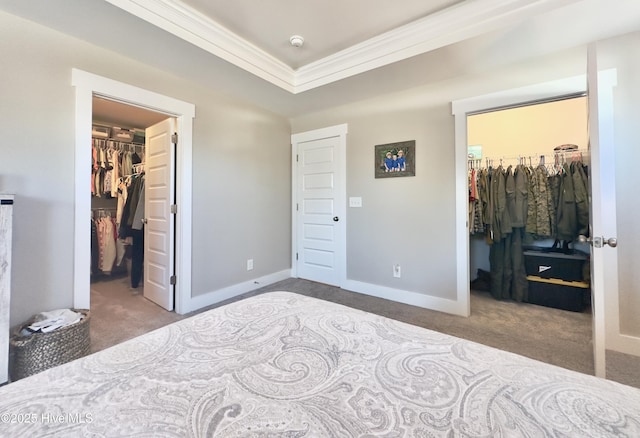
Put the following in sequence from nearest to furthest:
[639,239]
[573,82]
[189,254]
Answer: [639,239] → [573,82] → [189,254]

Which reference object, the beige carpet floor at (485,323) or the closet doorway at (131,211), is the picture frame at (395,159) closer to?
the beige carpet floor at (485,323)

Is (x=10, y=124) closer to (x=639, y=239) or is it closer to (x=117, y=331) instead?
(x=117, y=331)

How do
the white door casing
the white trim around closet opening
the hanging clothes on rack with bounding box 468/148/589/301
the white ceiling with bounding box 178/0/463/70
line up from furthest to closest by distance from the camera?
the white door casing < the hanging clothes on rack with bounding box 468/148/589/301 < the white trim around closet opening < the white ceiling with bounding box 178/0/463/70

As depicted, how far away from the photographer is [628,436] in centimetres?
52

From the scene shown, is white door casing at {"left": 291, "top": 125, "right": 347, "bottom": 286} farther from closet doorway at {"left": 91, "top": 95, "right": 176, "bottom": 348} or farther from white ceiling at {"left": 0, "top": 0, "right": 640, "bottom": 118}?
closet doorway at {"left": 91, "top": 95, "right": 176, "bottom": 348}

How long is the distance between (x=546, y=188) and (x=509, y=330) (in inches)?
66.0

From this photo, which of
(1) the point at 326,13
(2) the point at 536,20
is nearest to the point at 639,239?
(2) the point at 536,20

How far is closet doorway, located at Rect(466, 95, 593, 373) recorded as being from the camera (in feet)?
9.04

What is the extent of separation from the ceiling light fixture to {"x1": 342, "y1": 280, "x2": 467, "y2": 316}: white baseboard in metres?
2.57

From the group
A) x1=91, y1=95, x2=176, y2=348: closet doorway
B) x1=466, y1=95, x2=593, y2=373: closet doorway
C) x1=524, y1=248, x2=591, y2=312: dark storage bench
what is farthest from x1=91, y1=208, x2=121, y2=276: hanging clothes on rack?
x1=524, y1=248, x2=591, y2=312: dark storage bench

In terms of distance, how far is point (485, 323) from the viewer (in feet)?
8.12

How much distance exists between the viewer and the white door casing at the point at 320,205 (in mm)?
3440

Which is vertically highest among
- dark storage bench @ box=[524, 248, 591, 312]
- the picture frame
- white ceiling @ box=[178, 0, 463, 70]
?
white ceiling @ box=[178, 0, 463, 70]

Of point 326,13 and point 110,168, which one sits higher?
point 326,13
